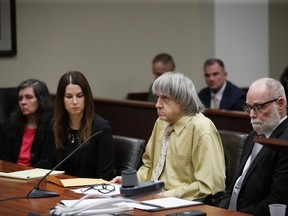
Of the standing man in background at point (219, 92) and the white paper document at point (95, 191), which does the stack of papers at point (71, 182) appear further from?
the standing man in background at point (219, 92)

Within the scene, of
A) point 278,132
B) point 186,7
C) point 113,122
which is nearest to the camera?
point 278,132

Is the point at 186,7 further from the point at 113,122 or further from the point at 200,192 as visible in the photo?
the point at 200,192

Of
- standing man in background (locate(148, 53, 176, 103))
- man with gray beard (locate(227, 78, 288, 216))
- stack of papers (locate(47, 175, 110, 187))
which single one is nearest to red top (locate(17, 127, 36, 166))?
stack of papers (locate(47, 175, 110, 187))

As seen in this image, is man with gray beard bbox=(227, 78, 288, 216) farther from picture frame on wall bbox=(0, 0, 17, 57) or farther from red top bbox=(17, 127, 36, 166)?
picture frame on wall bbox=(0, 0, 17, 57)

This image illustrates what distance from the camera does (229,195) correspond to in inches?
163

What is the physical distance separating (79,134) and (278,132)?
1.56 m

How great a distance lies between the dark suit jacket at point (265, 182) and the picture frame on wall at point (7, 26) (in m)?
4.84

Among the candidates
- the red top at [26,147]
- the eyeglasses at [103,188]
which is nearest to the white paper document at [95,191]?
the eyeglasses at [103,188]

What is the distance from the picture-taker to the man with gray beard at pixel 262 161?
3.78 meters

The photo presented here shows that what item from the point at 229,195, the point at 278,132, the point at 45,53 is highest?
the point at 45,53

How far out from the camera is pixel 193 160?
4.31 metres

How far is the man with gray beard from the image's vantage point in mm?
3783

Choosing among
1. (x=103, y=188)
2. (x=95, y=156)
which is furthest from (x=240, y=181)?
(x=95, y=156)

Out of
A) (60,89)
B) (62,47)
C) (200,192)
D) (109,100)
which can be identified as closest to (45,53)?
(62,47)
